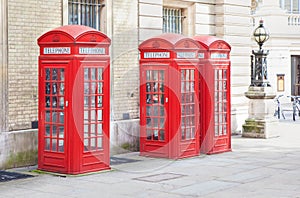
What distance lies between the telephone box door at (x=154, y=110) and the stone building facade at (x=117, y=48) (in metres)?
0.83

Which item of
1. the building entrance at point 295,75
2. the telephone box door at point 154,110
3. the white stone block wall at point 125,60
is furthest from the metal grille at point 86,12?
the building entrance at point 295,75

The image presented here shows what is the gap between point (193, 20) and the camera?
16.0 metres

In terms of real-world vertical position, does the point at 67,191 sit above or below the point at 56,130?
below

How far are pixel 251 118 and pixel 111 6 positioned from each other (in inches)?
219

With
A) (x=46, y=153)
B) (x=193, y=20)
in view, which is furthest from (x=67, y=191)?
(x=193, y=20)

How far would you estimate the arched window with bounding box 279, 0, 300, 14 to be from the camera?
32.3 meters

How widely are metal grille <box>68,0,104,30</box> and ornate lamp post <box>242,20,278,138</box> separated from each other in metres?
5.46

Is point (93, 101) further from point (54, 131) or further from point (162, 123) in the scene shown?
point (162, 123)

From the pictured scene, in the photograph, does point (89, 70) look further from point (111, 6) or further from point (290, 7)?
point (290, 7)

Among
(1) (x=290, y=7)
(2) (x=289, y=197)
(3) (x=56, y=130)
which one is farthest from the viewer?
(1) (x=290, y=7)

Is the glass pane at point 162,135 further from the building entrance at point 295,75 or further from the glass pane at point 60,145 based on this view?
the building entrance at point 295,75

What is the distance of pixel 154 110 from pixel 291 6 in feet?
71.5

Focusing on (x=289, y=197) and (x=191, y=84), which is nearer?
(x=289, y=197)

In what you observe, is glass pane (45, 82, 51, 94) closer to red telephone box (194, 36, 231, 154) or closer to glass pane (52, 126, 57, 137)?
glass pane (52, 126, 57, 137)
